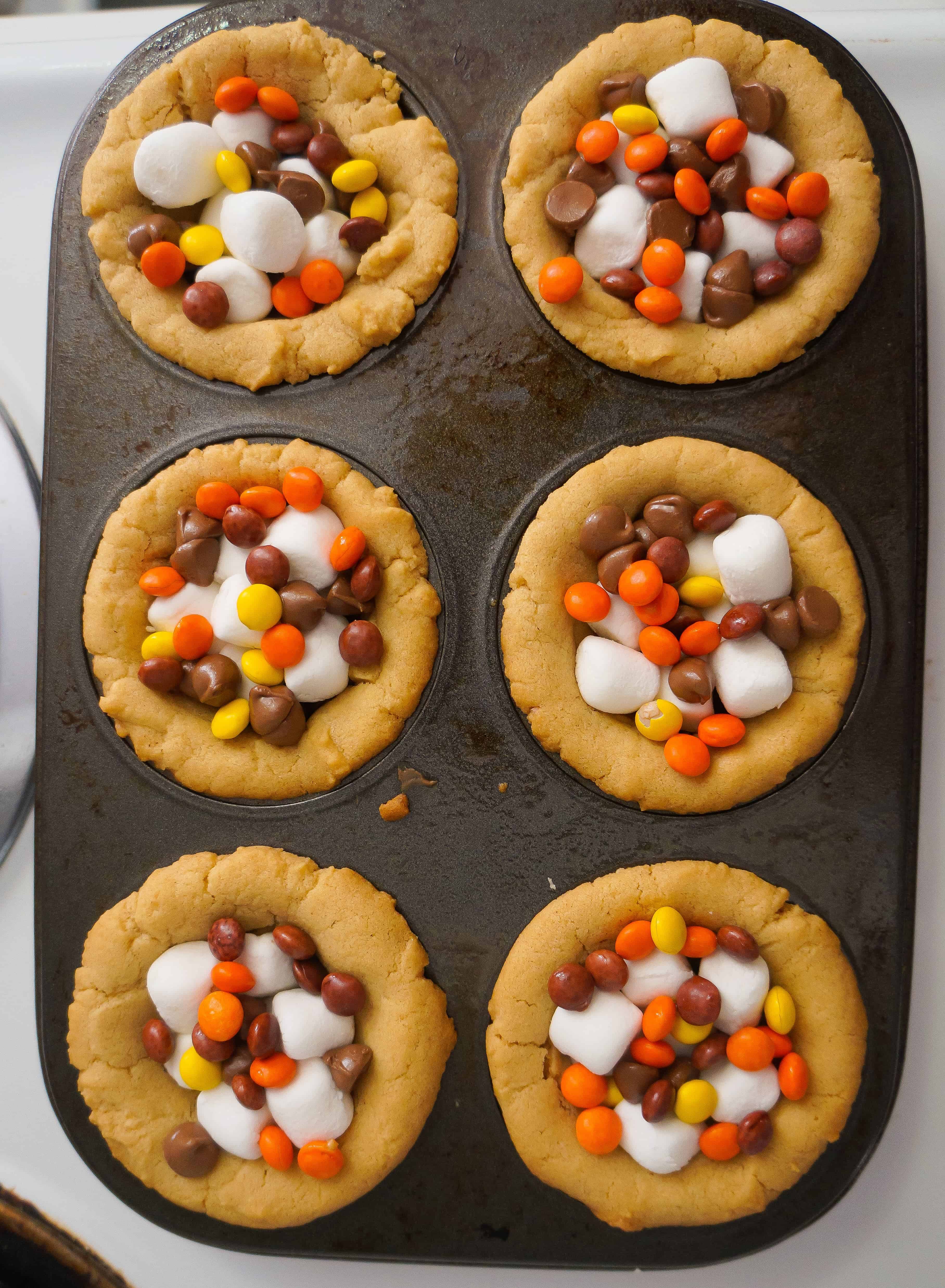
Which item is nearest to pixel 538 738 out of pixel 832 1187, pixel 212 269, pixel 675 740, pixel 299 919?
pixel 675 740

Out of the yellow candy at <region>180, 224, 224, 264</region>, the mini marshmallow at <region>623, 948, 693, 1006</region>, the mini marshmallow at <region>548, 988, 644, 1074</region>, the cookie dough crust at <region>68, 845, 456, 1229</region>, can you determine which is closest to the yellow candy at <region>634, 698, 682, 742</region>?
the mini marshmallow at <region>623, 948, 693, 1006</region>

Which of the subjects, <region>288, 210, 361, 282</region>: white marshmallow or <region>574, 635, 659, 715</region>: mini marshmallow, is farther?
<region>288, 210, 361, 282</region>: white marshmallow

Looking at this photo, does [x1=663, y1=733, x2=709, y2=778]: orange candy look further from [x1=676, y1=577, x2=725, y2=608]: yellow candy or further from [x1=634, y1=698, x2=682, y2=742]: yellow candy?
[x1=676, y1=577, x2=725, y2=608]: yellow candy

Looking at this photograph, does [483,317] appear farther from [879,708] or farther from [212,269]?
[879,708]

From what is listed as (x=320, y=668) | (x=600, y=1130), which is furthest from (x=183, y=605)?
(x=600, y=1130)

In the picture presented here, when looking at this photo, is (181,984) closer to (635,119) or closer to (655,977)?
(655,977)
